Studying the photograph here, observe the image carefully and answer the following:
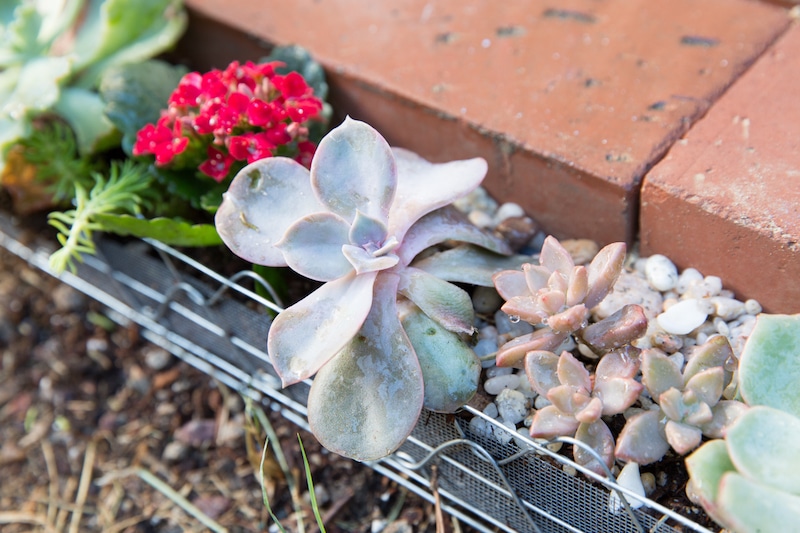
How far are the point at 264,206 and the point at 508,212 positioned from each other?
1.48 ft

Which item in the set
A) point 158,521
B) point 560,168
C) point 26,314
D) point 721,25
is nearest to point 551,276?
point 560,168

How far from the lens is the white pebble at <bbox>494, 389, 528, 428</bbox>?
1123 mm

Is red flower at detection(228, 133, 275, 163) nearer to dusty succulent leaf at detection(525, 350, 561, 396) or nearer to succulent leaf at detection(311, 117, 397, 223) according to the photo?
succulent leaf at detection(311, 117, 397, 223)

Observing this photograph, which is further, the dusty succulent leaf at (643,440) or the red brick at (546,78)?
the red brick at (546,78)

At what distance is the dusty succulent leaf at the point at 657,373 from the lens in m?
0.97

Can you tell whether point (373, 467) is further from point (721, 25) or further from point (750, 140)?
point (721, 25)

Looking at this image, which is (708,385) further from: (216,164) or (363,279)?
(216,164)

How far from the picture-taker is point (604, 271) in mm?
1028

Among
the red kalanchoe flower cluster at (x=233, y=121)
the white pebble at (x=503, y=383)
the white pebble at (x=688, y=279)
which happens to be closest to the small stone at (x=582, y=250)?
the white pebble at (x=688, y=279)

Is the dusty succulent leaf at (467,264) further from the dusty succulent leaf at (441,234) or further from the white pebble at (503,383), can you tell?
the white pebble at (503,383)

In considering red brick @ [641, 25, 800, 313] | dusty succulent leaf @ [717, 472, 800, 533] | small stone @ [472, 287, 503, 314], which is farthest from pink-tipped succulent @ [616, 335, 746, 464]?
small stone @ [472, 287, 503, 314]

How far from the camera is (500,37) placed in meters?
1.48

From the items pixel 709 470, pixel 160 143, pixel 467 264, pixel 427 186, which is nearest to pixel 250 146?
pixel 160 143

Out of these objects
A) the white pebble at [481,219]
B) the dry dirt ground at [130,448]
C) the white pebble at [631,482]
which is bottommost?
the dry dirt ground at [130,448]
